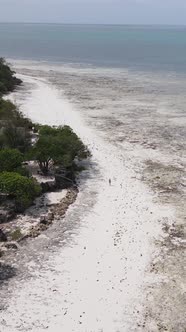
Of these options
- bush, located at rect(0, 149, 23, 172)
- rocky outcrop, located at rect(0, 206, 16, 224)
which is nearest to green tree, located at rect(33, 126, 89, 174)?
bush, located at rect(0, 149, 23, 172)

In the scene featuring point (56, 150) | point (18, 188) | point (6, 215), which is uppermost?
point (56, 150)

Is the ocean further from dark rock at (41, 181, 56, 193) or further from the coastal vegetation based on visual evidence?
dark rock at (41, 181, 56, 193)

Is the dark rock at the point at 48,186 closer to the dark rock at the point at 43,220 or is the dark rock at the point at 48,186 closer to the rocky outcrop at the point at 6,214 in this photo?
the rocky outcrop at the point at 6,214

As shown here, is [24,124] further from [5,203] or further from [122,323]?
[122,323]

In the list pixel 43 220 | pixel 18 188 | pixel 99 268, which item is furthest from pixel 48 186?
pixel 99 268

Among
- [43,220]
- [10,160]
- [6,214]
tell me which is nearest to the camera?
[43,220]

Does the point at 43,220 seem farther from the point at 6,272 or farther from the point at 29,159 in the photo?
the point at 29,159
